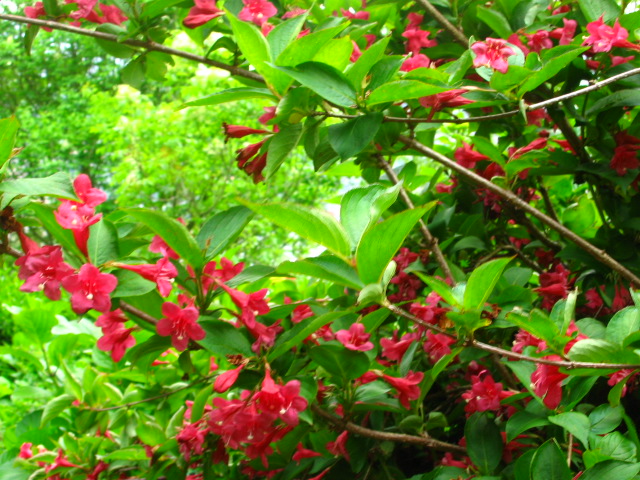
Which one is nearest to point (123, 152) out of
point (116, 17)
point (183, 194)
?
point (183, 194)

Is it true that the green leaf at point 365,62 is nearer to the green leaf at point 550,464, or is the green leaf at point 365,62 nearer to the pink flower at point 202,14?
the pink flower at point 202,14

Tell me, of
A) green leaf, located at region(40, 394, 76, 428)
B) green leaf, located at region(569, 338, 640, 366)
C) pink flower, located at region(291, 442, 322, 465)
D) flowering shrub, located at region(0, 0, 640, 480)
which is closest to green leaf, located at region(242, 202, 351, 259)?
flowering shrub, located at region(0, 0, 640, 480)

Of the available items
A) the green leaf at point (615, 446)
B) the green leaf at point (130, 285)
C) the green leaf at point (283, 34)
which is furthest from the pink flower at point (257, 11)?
the green leaf at point (615, 446)

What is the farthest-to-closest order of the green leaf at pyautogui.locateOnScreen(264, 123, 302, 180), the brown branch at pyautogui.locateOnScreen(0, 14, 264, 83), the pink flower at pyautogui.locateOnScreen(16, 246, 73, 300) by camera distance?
the brown branch at pyautogui.locateOnScreen(0, 14, 264, 83) → the green leaf at pyautogui.locateOnScreen(264, 123, 302, 180) → the pink flower at pyautogui.locateOnScreen(16, 246, 73, 300)

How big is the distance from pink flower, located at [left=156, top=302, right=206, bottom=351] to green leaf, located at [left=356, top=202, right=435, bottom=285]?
0.60 ft

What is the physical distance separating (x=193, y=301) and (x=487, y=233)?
1.82 feet

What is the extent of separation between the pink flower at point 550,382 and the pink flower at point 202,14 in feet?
1.95

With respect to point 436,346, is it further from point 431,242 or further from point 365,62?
point 365,62

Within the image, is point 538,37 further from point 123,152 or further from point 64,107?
point 64,107

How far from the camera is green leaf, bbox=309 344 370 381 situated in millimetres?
747

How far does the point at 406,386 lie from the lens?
83cm

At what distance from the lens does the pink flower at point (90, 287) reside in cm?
63

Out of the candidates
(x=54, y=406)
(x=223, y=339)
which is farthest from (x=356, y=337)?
(x=54, y=406)

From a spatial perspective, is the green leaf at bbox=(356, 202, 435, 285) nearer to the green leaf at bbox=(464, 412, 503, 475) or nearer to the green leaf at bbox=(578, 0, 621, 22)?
the green leaf at bbox=(464, 412, 503, 475)
